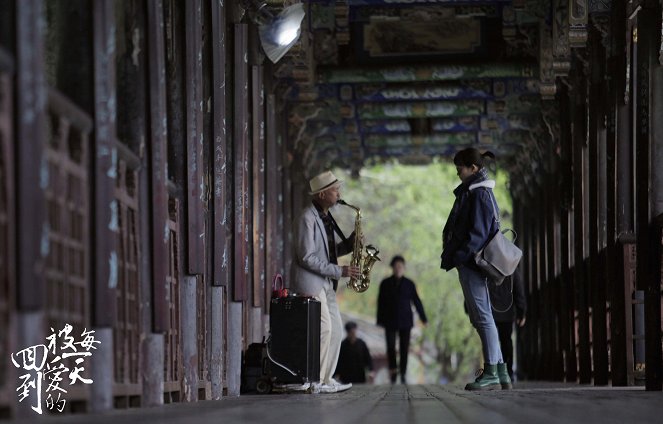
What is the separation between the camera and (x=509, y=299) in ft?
44.4

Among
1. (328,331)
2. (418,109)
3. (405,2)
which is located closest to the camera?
(328,331)

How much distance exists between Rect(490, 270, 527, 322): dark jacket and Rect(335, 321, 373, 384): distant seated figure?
551 cm

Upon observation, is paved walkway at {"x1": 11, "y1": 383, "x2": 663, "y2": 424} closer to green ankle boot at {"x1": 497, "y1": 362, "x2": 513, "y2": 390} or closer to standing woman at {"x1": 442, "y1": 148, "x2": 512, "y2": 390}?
standing woman at {"x1": 442, "y1": 148, "x2": 512, "y2": 390}

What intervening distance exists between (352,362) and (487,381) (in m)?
12.0

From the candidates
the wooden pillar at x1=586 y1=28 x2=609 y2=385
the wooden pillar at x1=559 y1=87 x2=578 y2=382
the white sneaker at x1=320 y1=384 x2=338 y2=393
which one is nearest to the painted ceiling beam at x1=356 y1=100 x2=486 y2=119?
the wooden pillar at x1=559 y1=87 x2=578 y2=382

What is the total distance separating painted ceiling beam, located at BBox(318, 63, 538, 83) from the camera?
20.4 metres

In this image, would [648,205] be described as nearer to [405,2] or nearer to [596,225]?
[596,225]

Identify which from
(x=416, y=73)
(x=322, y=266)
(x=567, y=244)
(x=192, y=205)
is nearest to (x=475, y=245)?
(x=322, y=266)

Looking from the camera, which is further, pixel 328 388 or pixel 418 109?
pixel 418 109

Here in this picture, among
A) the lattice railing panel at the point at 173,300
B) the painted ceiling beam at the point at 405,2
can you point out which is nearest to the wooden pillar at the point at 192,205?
the lattice railing panel at the point at 173,300

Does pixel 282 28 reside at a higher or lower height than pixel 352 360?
higher

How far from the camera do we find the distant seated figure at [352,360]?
23.1 m

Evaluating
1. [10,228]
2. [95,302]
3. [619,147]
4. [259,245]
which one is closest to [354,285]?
[259,245]

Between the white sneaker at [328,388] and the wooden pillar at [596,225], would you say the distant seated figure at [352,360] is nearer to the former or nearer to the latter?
the wooden pillar at [596,225]
